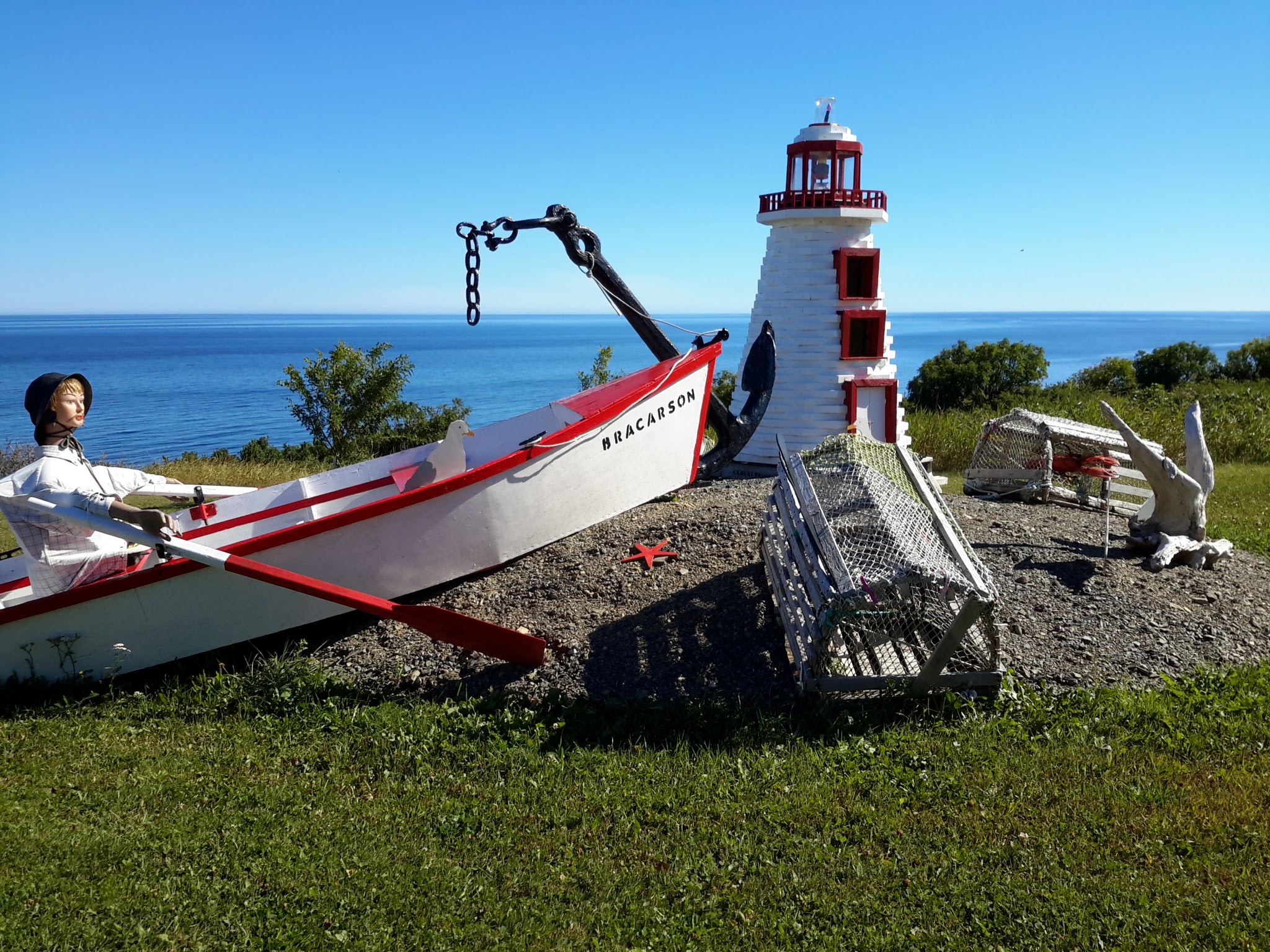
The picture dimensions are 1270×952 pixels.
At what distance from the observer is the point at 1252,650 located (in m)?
6.50

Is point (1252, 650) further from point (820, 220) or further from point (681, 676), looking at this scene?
point (820, 220)

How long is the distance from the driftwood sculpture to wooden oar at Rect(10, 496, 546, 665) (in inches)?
215

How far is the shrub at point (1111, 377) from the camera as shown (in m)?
29.8

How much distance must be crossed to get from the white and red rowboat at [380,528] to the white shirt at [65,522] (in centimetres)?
28

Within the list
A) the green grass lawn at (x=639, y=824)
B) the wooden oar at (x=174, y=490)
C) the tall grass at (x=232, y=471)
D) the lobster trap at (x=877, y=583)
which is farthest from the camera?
the tall grass at (x=232, y=471)

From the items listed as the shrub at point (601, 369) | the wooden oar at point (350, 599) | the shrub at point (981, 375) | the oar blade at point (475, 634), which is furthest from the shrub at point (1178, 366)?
the wooden oar at point (350, 599)

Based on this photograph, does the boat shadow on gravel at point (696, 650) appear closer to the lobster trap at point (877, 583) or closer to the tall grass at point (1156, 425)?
the lobster trap at point (877, 583)

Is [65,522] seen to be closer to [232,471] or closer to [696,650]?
[696,650]

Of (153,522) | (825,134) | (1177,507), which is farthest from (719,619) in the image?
(825,134)

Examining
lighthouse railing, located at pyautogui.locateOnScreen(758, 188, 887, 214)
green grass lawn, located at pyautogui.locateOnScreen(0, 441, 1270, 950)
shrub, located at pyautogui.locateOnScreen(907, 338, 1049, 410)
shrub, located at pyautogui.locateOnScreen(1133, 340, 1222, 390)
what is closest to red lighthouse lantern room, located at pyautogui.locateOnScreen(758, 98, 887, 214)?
lighthouse railing, located at pyautogui.locateOnScreen(758, 188, 887, 214)

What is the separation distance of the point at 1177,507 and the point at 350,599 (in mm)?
7241

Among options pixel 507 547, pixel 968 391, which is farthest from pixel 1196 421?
pixel 968 391

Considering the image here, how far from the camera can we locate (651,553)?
311 inches

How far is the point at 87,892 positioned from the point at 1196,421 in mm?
9101
